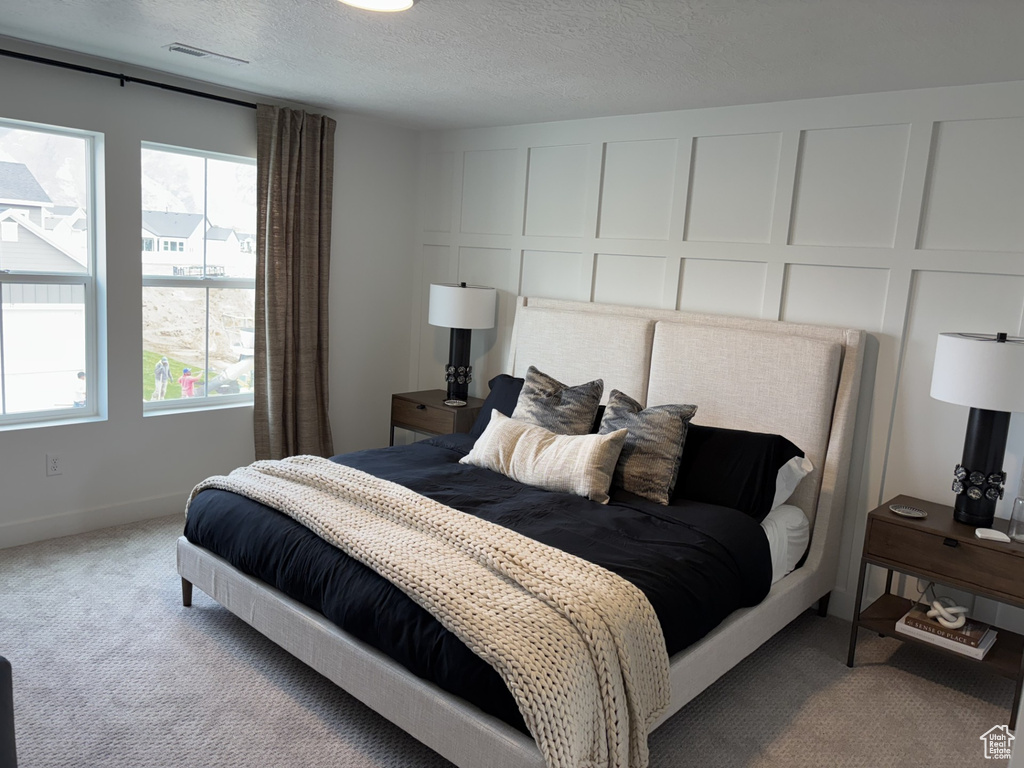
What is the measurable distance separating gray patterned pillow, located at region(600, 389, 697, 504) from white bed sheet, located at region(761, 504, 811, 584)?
443 mm

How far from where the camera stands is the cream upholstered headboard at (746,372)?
11.0 feet

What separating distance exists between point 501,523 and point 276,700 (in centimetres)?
99

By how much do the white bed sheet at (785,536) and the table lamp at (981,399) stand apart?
23.6 inches

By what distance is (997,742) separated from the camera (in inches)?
103

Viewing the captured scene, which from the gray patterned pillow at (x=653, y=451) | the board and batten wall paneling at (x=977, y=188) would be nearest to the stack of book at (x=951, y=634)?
the gray patterned pillow at (x=653, y=451)

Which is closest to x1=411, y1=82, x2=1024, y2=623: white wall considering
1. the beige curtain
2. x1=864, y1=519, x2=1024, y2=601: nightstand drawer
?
x1=864, y1=519, x2=1024, y2=601: nightstand drawer

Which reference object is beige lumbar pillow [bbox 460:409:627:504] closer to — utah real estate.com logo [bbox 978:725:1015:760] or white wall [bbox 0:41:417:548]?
utah real estate.com logo [bbox 978:725:1015:760]

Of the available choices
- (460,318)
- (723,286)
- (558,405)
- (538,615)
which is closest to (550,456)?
(558,405)

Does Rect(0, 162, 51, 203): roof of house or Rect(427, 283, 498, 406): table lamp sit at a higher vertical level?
Rect(0, 162, 51, 203): roof of house

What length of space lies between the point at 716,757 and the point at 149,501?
10.7ft

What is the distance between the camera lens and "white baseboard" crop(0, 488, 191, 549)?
3730 mm

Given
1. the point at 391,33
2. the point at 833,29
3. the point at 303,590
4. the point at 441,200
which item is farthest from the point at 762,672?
the point at 441,200

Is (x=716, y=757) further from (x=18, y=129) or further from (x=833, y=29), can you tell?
(x=18, y=129)

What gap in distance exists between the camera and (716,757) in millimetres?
2445
